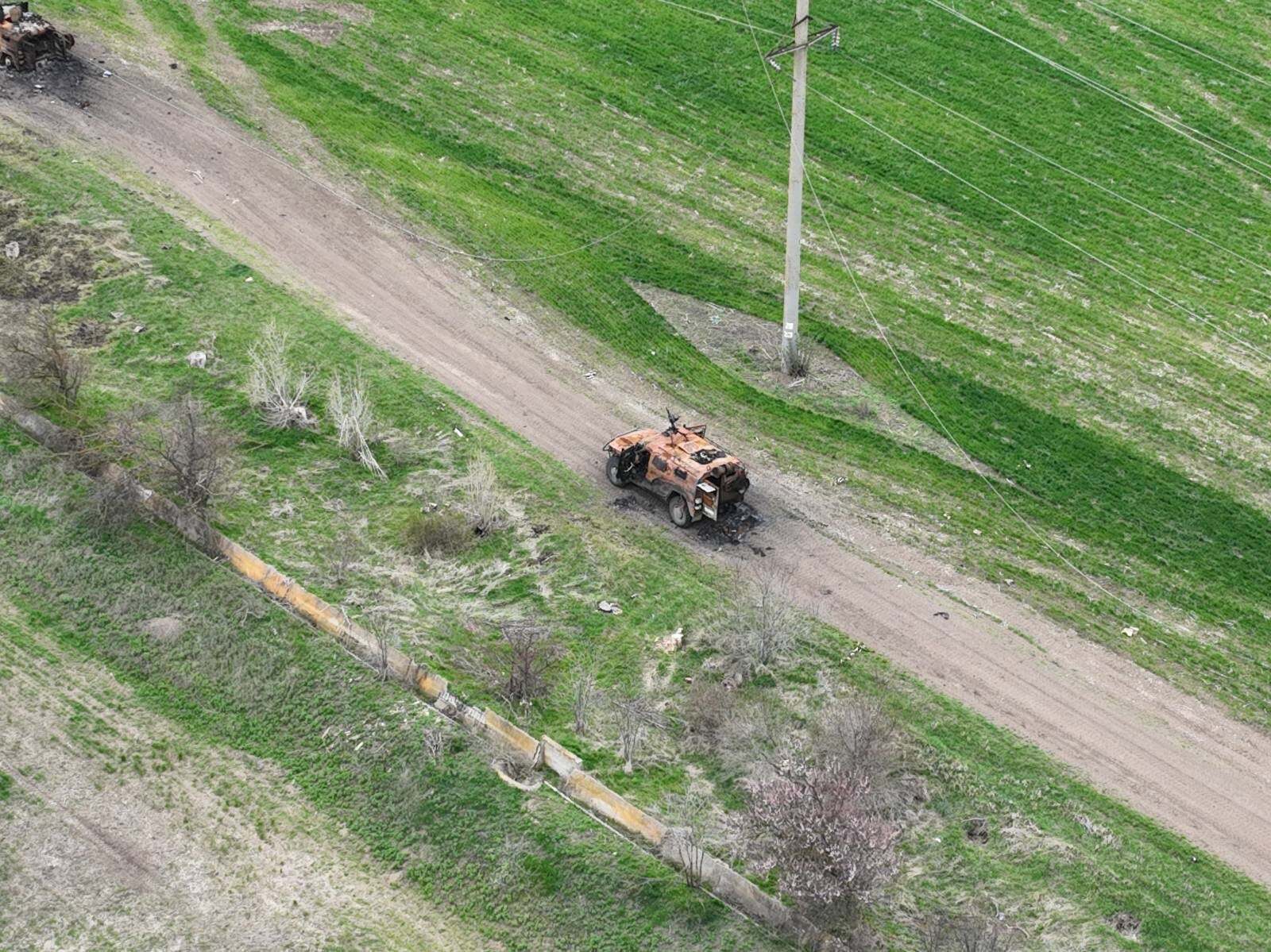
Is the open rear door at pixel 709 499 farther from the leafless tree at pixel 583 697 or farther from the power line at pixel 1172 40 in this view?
the power line at pixel 1172 40

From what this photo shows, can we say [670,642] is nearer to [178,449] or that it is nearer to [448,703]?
[448,703]

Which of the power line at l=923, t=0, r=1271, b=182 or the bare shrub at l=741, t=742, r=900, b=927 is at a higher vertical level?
the power line at l=923, t=0, r=1271, b=182

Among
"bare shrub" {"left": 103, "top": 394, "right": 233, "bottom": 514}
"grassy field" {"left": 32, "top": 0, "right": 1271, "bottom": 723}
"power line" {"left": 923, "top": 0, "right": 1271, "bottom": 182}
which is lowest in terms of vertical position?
"bare shrub" {"left": 103, "top": 394, "right": 233, "bottom": 514}

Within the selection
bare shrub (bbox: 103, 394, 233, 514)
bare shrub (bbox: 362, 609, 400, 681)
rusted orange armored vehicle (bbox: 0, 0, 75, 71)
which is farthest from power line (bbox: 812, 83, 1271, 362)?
bare shrub (bbox: 362, 609, 400, 681)

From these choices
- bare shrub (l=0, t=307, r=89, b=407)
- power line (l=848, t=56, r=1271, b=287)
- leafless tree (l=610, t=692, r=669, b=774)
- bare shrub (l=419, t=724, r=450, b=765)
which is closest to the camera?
bare shrub (l=419, t=724, r=450, b=765)

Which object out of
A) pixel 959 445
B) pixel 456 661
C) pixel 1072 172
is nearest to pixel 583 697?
pixel 456 661

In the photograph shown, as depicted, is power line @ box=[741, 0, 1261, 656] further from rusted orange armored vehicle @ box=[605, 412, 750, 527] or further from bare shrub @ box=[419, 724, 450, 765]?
bare shrub @ box=[419, 724, 450, 765]

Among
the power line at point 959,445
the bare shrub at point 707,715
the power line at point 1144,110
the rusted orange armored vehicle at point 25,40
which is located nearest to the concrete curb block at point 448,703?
the bare shrub at point 707,715
